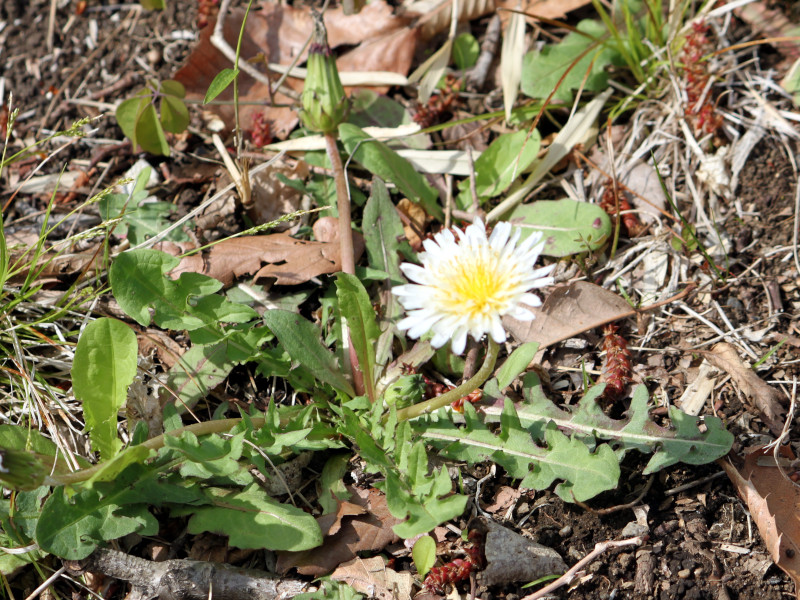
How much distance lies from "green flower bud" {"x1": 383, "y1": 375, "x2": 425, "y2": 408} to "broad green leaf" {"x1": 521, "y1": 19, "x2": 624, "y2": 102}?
1812mm

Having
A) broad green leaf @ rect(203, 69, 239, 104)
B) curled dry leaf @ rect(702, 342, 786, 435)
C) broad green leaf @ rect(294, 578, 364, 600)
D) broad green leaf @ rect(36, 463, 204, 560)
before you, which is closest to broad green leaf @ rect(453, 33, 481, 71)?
broad green leaf @ rect(203, 69, 239, 104)

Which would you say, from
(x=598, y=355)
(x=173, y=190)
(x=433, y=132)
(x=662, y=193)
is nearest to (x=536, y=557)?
(x=598, y=355)

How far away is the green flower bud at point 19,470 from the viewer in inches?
82.1

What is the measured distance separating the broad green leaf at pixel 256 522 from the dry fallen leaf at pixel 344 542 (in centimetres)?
15

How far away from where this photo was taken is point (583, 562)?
2.41 m

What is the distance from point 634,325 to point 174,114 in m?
2.67

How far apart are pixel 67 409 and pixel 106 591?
81cm

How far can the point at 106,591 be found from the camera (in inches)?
103

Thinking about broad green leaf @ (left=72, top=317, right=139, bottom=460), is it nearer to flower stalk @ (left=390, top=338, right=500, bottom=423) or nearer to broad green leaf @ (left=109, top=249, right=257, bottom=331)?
broad green leaf @ (left=109, top=249, right=257, bottom=331)

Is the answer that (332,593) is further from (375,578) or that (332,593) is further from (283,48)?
(283,48)

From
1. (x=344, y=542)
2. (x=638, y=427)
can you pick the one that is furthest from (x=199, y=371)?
(x=638, y=427)

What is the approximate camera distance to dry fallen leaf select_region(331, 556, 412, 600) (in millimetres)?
2469

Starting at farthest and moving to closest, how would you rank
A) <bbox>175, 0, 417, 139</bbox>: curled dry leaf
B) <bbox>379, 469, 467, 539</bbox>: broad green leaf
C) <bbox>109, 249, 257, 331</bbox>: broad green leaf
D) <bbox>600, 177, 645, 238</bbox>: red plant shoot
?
1. <bbox>175, 0, 417, 139</bbox>: curled dry leaf
2. <bbox>600, 177, 645, 238</bbox>: red plant shoot
3. <bbox>109, 249, 257, 331</bbox>: broad green leaf
4. <bbox>379, 469, 467, 539</bbox>: broad green leaf

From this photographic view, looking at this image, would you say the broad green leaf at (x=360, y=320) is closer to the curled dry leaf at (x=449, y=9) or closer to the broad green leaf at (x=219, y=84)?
the broad green leaf at (x=219, y=84)
